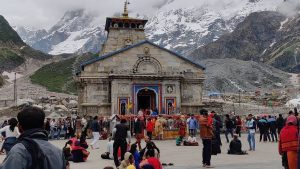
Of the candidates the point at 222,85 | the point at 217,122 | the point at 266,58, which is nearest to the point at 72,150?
the point at 217,122

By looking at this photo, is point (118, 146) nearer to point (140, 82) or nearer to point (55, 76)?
point (140, 82)

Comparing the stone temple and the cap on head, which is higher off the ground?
the stone temple

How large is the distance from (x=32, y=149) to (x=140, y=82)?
29390mm

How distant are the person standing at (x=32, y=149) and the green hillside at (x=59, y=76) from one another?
85.6 metres

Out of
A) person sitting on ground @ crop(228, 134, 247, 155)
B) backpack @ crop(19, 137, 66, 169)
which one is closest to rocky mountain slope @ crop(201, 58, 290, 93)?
person sitting on ground @ crop(228, 134, 247, 155)

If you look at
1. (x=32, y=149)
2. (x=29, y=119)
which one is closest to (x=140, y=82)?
(x=29, y=119)

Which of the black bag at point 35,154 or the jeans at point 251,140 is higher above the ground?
the black bag at point 35,154

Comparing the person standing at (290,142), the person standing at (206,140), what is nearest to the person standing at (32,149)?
the person standing at (290,142)

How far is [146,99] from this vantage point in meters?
35.5

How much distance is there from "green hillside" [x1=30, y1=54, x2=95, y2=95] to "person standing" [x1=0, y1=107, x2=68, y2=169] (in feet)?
281

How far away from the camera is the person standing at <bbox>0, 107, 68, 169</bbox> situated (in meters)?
3.62

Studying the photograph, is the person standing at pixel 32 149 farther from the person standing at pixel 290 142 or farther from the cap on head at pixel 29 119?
the person standing at pixel 290 142

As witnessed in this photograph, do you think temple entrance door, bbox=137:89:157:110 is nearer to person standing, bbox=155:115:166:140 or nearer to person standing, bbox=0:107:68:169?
person standing, bbox=155:115:166:140

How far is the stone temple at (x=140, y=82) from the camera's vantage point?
32.8m
